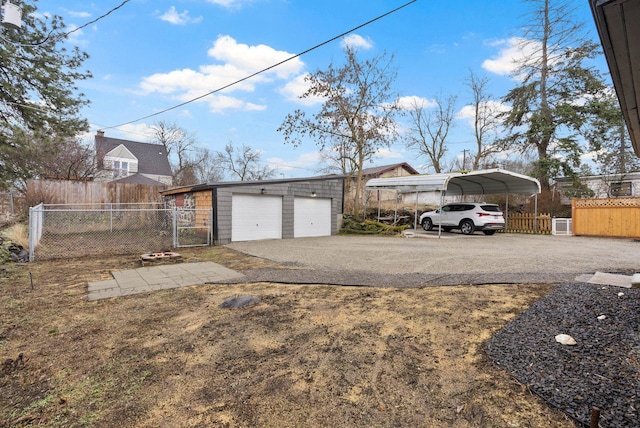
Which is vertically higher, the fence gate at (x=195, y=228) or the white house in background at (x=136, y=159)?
the white house in background at (x=136, y=159)

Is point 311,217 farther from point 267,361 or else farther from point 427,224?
point 267,361

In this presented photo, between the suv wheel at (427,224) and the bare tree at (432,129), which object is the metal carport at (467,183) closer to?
the suv wheel at (427,224)

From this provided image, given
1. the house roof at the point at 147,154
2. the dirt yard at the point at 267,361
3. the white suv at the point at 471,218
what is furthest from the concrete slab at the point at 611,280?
the house roof at the point at 147,154

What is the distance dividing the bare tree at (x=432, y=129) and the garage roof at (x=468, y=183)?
8145 millimetres

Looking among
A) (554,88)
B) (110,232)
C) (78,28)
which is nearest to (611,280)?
(78,28)

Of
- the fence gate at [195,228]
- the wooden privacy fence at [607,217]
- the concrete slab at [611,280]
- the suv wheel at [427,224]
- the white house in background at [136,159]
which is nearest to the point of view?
the concrete slab at [611,280]

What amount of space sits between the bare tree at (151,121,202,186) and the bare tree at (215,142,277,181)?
2770 millimetres

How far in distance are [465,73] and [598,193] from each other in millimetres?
11575

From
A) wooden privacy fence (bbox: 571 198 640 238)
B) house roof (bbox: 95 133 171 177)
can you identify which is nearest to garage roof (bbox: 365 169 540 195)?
wooden privacy fence (bbox: 571 198 640 238)

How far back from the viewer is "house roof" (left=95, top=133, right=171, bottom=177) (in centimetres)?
3057

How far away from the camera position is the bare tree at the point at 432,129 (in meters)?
23.9

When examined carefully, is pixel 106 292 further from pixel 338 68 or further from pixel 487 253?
pixel 338 68

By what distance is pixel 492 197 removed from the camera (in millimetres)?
18891

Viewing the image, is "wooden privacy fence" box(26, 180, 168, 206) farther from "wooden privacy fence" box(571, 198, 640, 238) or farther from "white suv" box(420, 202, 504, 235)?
"wooden privacy fence" box(571, 198, 640, 238)
